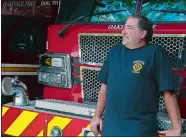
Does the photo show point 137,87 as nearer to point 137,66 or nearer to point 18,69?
point 137,66

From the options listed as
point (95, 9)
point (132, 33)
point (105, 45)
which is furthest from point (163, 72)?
point (95, 9)

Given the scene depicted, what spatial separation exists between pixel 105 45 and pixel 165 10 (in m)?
0.56

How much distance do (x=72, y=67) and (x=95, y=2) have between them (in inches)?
25.2

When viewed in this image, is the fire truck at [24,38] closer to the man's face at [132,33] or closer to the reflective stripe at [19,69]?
the reflective stripe at [19,69]

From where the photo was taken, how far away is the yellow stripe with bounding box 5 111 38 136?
387 centimetres

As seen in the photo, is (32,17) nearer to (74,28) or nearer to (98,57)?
(74,28)

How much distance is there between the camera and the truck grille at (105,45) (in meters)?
3.27

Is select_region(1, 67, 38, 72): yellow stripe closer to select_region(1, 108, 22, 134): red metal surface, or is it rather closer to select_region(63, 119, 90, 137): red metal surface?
select_region(1, 108, 22, 134): red metal surface

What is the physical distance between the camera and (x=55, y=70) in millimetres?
3984

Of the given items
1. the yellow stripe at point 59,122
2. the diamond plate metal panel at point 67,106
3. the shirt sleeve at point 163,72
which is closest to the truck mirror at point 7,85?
the diamond plate metal panel at point 67,106

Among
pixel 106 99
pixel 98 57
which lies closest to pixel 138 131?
pixel 106 99

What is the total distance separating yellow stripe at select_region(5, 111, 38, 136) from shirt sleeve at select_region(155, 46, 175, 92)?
1379 mm

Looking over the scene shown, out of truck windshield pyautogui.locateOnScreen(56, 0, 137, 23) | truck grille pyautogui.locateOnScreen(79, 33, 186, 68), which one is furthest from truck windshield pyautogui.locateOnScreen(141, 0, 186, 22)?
truck grille pyautogui.locateOnScreen(79, 33, 186, 68)

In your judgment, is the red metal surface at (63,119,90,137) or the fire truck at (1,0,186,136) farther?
the red metal surface at (63,119,90,137)
